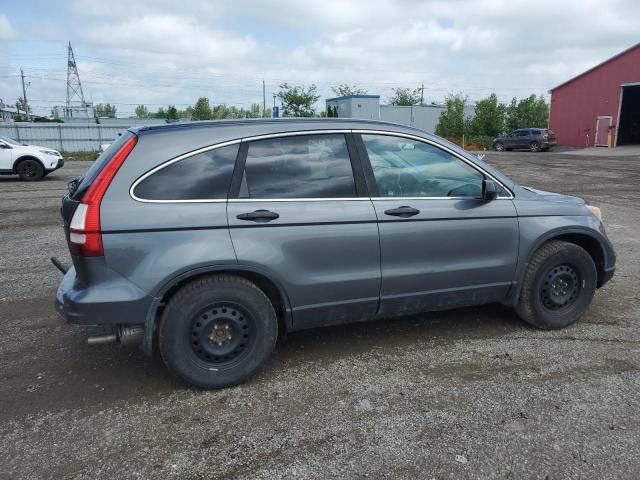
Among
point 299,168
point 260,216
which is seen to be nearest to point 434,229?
point 299,168

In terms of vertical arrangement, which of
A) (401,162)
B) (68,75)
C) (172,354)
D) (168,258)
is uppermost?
(68,75)

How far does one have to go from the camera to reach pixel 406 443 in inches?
111

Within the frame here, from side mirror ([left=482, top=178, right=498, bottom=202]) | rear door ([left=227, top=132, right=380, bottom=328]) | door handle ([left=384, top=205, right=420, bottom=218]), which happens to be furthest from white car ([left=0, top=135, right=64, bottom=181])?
side mirror ([left=482, top=178, right=498, bottom=202])

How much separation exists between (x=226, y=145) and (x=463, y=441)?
2324 mm

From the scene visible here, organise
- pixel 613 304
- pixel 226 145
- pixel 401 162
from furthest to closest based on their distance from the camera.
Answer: pixel 613 304 → pixel 401 162 → pixel 226 145

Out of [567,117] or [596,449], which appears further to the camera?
[567,117]

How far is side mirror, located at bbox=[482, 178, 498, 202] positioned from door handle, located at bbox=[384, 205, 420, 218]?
57 cm

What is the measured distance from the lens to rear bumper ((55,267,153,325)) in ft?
10.1

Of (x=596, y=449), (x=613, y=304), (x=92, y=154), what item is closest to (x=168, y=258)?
(x=596, y=449)

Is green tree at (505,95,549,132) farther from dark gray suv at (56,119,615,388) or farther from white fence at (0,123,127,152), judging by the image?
dark gray suv at (56,119,615,388)

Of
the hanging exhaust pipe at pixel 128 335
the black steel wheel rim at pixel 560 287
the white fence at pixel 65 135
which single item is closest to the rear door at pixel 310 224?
the hanging exhaust pipe at pixel 128 335

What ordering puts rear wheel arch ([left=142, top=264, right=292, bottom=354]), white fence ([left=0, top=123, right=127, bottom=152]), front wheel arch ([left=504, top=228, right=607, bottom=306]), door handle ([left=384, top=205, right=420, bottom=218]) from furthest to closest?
white fence ([left=0, top=123, right=127, bottom=152]) < front wheel arch ([left=504, top=228, right=607, bottom=306]) < door handle ([left=384, top=205, right=420, bottom=218]) < rear wheel arch ([left=142, top=264, right=292, bottom=354])

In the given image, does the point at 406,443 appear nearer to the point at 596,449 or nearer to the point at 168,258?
the point at 596,449

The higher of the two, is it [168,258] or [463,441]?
[168,258]
